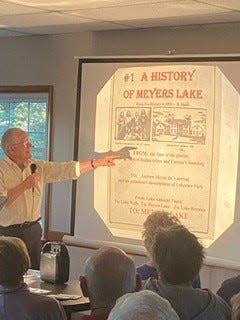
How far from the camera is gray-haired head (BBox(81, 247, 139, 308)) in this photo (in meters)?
2.89

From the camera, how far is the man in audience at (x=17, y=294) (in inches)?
130

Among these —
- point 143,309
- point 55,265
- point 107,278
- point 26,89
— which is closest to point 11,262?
point 107,278

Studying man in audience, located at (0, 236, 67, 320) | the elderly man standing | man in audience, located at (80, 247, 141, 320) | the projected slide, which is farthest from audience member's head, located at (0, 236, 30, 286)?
the projected slide

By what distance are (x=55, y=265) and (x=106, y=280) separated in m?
1.66

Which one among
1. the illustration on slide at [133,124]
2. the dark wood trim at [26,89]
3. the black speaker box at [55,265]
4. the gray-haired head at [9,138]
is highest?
the dark wood trim at [26,89]

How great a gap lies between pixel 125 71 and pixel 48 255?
2.12 metres

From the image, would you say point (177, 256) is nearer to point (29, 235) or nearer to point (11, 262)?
point (11, 262)

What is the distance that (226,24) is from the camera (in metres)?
5.89

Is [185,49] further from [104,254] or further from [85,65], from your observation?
[104,254]

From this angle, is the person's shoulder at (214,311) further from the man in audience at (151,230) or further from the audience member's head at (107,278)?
the man in audience at (151,230)

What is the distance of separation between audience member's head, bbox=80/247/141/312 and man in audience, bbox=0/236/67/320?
0.40 m

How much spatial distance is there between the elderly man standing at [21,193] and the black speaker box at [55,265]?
3.29 feet

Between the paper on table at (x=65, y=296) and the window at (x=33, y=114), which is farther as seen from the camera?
the window at (x=33, y=114)

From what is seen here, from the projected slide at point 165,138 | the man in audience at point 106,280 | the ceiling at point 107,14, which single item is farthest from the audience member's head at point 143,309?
the projected slide at point 165,138
